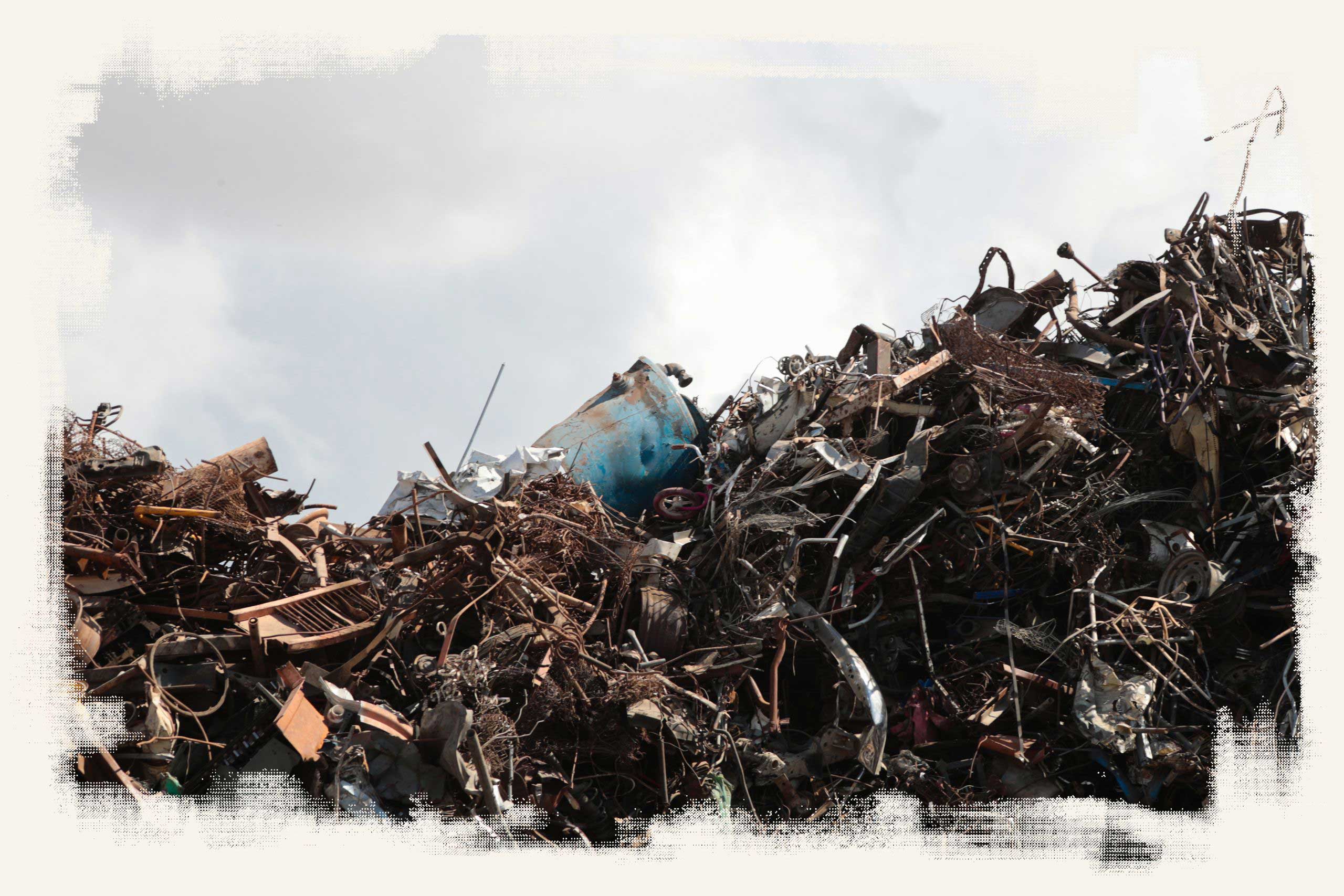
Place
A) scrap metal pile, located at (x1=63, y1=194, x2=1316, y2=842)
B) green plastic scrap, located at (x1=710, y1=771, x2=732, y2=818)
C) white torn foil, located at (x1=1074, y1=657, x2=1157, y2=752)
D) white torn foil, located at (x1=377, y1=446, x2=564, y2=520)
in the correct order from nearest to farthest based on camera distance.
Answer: scrap metal pile, located at (x1=63, y1=194, x2=1316, y2=842), green plastic scrap, located at (x1=710, y1=771, x2=732, y2=818), white torn foil, located at (x1=1074, y1=657, x2=1157, y2=752), white torn foil, located at (x1=377, y1=446, x2=564, y2=520)

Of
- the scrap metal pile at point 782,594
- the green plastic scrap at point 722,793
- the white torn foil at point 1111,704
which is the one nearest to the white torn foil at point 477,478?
the scrap metal pile at point 782,594

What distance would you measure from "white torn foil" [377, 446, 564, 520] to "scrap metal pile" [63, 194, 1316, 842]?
1.2 inches

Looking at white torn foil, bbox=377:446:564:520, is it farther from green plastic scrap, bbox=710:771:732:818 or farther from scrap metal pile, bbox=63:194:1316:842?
green plastic scrap, bbox=710:771:732:818

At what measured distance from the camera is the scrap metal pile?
5.69m

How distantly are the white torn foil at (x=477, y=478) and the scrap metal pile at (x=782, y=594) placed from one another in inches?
1.2

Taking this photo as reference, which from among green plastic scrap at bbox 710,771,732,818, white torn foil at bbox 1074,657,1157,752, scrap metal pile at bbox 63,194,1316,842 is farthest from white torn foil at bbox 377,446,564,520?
white torn foil at bbox 1074,657,1157,752

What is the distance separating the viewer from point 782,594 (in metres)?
6.73

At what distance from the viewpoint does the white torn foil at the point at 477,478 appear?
741 cm

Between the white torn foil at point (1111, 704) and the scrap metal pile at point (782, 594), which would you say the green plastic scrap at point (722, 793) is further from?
the white torn foil at point (1111, 704)

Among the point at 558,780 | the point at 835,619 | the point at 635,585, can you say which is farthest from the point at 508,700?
the point at 835,619

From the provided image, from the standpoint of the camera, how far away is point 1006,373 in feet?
24.9

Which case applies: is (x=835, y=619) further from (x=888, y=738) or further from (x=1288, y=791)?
(x=1288, y=791)

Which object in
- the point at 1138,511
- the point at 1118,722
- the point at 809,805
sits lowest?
the point at 809,805

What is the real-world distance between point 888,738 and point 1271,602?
263 centimetres
